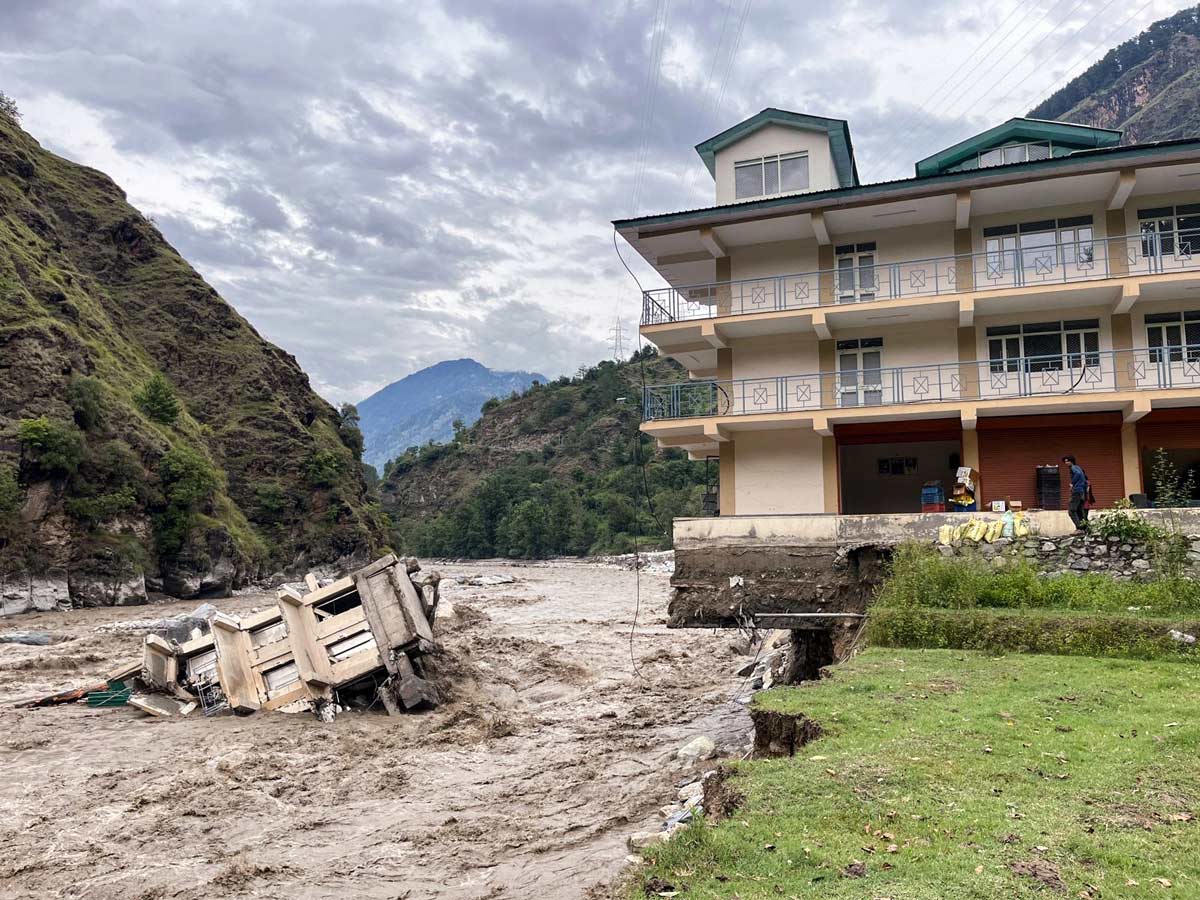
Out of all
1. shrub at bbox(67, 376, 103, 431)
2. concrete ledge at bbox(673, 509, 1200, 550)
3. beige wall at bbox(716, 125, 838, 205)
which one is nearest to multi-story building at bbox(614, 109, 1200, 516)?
beige wall at bbox(716, 125, 838, 205)

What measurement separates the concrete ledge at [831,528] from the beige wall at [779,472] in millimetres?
Result: 3654

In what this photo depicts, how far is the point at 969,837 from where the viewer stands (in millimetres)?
6352

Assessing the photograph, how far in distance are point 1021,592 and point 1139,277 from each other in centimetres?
997

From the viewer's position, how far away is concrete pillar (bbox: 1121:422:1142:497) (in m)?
21.6

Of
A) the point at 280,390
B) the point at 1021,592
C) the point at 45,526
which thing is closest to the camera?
the point at 1021,592

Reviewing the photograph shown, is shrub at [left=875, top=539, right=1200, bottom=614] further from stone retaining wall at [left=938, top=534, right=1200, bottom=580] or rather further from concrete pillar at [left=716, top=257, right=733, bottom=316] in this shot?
concrete pillar at [left=716, top=257, right=733, bottom=316]

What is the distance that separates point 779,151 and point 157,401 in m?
59.9

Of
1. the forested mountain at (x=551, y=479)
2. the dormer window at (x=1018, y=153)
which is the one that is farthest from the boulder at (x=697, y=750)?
the forested mountain at (x=551, y=479)

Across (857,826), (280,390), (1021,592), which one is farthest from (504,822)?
(280,390)

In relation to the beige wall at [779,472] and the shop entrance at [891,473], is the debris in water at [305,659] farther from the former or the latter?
the shop entrance at [891,473]

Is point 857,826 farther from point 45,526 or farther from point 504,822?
point 45,526

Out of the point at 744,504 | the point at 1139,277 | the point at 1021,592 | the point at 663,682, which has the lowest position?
the point at 663,682

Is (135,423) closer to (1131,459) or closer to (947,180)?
(947,180)

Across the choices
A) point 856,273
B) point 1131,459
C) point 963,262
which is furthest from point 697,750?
point 963,262
